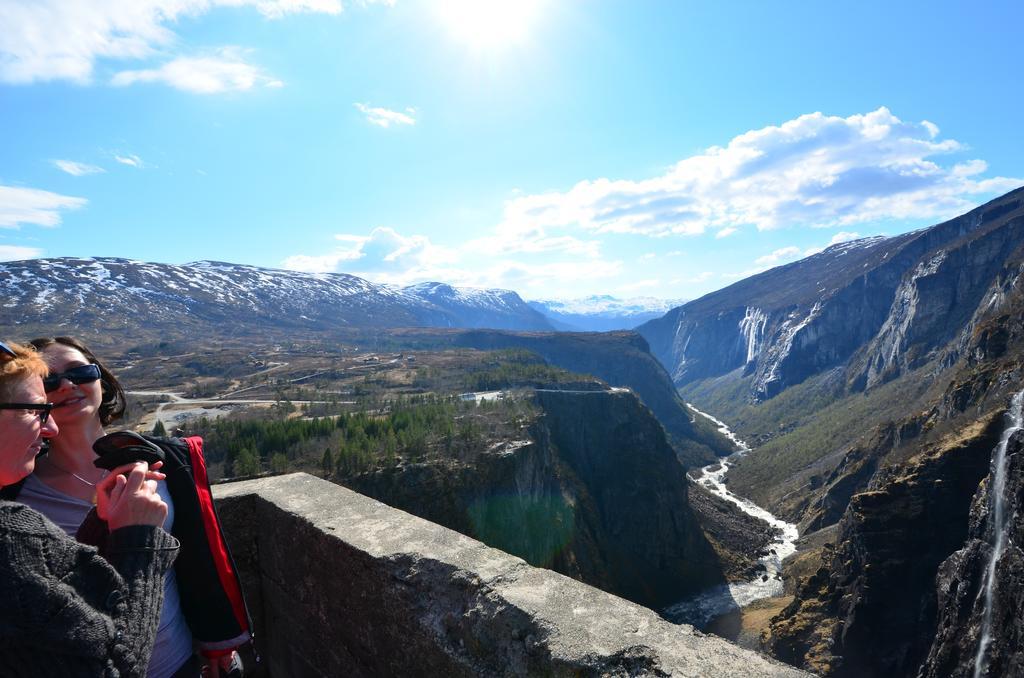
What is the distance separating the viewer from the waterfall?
38.6m

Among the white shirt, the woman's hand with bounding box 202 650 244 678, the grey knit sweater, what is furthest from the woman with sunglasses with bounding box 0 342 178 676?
the woman's hand with bounding box 202 650 244 678

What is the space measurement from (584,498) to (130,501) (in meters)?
71.4

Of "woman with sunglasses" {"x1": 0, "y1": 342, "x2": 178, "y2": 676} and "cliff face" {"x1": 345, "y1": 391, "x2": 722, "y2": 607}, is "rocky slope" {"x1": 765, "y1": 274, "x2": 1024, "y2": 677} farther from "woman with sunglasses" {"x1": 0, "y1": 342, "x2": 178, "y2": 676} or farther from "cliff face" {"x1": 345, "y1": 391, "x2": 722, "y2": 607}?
"woman with sunglasses" {"x1": 0, "y1": 342, "x2": 178, "y2": 676}

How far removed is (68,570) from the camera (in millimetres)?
1771

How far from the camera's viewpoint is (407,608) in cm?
340

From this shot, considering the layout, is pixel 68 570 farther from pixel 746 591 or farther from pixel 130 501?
pixel 746 591

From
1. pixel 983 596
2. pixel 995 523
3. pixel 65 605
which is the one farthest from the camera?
pixel 995 523

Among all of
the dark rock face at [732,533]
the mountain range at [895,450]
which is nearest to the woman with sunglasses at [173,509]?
the mountain range at [895,450]

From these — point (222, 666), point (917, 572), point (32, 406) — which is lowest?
point (917, 572)

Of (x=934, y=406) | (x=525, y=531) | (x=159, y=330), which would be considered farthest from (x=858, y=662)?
(x=159, y=330)

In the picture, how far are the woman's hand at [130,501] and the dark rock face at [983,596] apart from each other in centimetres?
4970

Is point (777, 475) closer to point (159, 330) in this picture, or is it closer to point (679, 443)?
point (679, 443)

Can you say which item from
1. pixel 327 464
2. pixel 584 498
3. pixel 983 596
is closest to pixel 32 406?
pixel 327 464

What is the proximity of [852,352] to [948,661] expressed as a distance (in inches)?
7129
